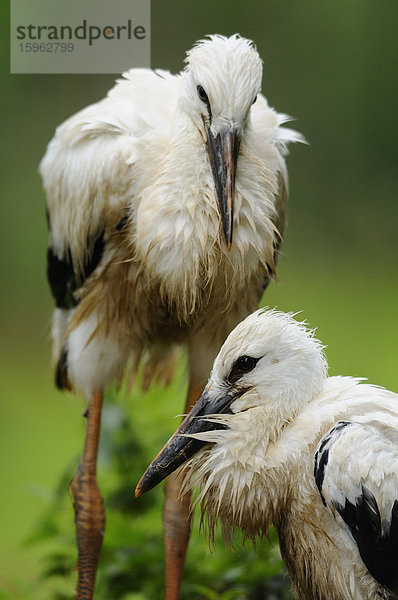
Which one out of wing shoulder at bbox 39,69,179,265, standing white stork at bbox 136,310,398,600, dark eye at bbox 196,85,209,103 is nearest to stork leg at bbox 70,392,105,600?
wing shoulder at bbox 39,69,179,265

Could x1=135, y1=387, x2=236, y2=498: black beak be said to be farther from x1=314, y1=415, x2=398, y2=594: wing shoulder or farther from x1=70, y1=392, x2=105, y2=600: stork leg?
x1=70, y1=392, x2=105, y2=600: stork leg

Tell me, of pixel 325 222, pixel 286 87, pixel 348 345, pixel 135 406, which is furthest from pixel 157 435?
pixel 286 87

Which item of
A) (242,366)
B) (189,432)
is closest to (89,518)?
(189,432)

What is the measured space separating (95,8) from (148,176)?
2.06ft

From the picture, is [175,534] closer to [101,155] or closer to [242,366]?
[242,366]

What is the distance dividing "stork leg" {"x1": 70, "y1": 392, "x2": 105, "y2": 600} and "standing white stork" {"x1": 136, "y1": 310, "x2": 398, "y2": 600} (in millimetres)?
575

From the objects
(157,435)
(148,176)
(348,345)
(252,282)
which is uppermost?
(148,176)

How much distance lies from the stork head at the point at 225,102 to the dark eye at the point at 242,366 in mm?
243

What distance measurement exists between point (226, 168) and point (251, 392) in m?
0.41

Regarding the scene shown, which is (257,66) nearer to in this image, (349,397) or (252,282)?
(252,282)

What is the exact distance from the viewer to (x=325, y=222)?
10.1 ft

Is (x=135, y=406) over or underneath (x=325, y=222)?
underneath

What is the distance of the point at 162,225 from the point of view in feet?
5.65

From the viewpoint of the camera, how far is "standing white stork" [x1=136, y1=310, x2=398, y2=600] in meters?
1.46
